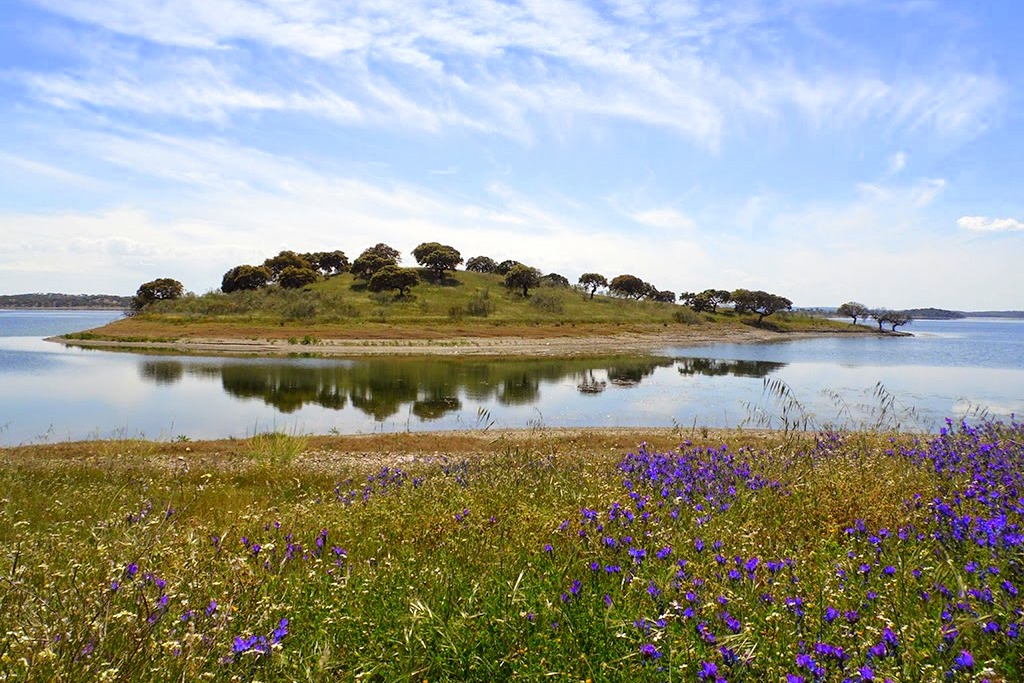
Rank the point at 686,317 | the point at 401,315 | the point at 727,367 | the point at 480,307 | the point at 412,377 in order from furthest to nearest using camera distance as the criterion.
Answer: the point at 686,317 < the point at 480,307 < the point at 401,315 < the point at 727,367 < the point at 412,377

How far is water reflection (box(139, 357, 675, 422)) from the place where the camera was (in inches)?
1040

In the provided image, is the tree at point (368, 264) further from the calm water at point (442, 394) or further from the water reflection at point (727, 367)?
the water reflection at point (727, 367)

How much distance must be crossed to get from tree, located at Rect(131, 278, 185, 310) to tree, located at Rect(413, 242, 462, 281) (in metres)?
36.8

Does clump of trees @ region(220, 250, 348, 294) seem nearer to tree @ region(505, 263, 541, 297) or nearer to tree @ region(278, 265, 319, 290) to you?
tree @ region(278, 265, 319, 290)

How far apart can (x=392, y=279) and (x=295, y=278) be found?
1726cm

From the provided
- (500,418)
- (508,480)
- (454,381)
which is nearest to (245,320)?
(454,381)

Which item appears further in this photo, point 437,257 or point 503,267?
point 503,267

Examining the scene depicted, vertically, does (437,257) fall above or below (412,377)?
above

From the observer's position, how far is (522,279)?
95.7 meters

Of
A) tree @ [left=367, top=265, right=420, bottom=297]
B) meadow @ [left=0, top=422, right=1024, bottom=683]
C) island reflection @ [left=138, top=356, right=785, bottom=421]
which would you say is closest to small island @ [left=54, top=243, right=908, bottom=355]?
tree @ [left=367, top=265, right=420, bottom=297]

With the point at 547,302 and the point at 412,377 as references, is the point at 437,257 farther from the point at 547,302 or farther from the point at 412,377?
the point at 412,377

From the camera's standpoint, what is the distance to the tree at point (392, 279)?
275ft

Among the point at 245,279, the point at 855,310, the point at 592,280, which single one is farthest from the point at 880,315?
the point at 245,279

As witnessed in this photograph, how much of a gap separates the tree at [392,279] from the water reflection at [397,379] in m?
39.8
